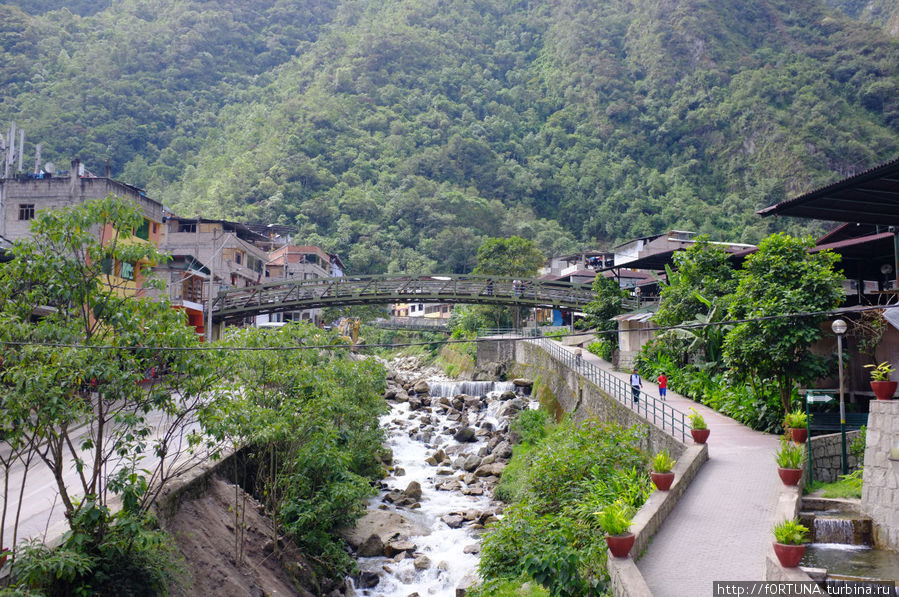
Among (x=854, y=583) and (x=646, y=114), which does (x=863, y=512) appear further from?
(x=646, y=114)

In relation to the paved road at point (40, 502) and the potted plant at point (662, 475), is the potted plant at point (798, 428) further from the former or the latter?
the paved road at point (40, 502)

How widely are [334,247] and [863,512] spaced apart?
225 ft

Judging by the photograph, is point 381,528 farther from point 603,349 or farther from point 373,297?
point 603,349

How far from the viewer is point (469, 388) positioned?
125 ft

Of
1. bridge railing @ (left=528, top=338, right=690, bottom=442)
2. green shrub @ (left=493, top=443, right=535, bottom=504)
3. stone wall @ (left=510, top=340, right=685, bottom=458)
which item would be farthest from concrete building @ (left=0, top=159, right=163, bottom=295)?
bridge railing @ (left=528, top=338, right=690, bottom=442)

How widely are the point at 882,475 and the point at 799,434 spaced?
3.00 metres

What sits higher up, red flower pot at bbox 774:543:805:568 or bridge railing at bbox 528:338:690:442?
bridge railing at bbox 528:338:690:442

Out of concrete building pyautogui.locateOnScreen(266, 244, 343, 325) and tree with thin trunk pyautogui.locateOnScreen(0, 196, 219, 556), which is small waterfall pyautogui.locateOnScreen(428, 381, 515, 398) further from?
tree with thin trunk pyautogui.locateOnScreen(0, 196, 219, 556)

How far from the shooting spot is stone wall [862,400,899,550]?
1020cm

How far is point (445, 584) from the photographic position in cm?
1553

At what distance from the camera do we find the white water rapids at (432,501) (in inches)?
620

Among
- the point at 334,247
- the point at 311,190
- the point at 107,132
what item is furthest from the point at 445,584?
the point at 107,132

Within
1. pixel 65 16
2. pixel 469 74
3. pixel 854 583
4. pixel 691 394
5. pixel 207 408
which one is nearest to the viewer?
pixel 854 583

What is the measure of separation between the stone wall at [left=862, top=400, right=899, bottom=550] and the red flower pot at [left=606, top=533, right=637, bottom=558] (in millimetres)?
4680
